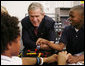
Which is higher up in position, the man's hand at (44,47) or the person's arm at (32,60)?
the person's arm at (32,60)

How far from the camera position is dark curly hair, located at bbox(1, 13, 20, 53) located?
3.02 feet

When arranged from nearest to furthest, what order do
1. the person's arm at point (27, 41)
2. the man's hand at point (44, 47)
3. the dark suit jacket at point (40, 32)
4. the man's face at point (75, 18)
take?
the man's face at point (75, 18) → the man's hand at point (44, 47) → the person's arm at point (27, 41) → the dark suit jacket at point (40, 32)

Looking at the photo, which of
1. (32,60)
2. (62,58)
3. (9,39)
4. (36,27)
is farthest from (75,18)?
(9,39)

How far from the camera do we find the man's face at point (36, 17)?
6.45 feet

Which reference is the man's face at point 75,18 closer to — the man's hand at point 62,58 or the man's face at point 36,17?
the man's hand at point 62,58

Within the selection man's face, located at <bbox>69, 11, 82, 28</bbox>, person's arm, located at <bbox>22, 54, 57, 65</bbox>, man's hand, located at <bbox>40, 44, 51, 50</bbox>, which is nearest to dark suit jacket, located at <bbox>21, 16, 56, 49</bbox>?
man's hand, located at <bbox>40, 44, 51, 50</bbox>

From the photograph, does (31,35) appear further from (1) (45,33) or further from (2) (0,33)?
(2) (0,33)

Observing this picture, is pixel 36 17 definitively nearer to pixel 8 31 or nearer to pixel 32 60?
pixel 32 60

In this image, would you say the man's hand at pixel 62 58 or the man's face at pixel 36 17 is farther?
the man's face at pixel 36 17

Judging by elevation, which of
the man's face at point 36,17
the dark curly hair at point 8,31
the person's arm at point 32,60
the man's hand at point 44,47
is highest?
the dark curly hair at point 8,31

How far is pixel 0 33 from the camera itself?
3.02ft

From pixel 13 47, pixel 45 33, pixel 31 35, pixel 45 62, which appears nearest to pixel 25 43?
pixel 31 35

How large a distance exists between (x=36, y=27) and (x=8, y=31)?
117 cm

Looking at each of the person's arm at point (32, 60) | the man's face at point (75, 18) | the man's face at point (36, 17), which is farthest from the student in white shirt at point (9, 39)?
the man's face at point (36, 17)
